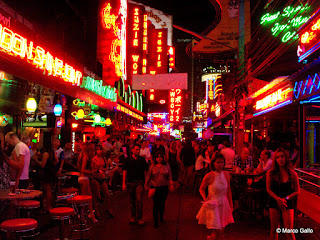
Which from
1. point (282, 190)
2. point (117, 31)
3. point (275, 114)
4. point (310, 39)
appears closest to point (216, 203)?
point (282, 190)

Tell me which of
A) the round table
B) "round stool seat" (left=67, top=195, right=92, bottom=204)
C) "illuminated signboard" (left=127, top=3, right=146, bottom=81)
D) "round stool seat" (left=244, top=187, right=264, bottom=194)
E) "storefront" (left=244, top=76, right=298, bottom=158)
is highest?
"illuminated signboard" (left=127, top=3, right=146, bottom=81)

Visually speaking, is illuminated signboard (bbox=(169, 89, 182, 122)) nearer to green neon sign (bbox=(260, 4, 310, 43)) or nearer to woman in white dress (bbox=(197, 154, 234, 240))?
green neon sign (bbox=(260, 4, 310, 43))

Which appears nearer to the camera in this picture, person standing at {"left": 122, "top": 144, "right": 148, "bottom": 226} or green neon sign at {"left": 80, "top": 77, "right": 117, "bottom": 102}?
person standing at {"left": 122, "top": 144, "right": 148, "bottom": 226}

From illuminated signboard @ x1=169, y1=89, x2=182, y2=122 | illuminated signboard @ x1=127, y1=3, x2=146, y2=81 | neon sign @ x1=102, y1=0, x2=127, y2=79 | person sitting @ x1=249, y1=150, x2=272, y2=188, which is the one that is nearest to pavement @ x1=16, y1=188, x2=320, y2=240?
person sitting @ x1=249, y1=150, x2=272, y2=188

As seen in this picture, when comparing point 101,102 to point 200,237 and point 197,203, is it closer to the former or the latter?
point 197,203

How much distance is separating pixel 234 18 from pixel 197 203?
9162 mm

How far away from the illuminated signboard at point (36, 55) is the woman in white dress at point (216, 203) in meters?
5.59

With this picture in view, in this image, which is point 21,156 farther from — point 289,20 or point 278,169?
point 289,20

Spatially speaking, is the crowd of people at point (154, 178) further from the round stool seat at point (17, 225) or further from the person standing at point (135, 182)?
the round stool seat at point (17, 225)

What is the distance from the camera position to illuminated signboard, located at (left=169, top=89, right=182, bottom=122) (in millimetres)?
46125

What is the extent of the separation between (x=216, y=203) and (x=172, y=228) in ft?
7.84

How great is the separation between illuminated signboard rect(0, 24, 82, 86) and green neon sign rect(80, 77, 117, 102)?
115cm

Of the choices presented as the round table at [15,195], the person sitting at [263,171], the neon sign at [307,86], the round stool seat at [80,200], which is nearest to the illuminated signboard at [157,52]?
the neon sign at [307,86]

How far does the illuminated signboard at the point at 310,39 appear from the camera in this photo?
8.25 meters
